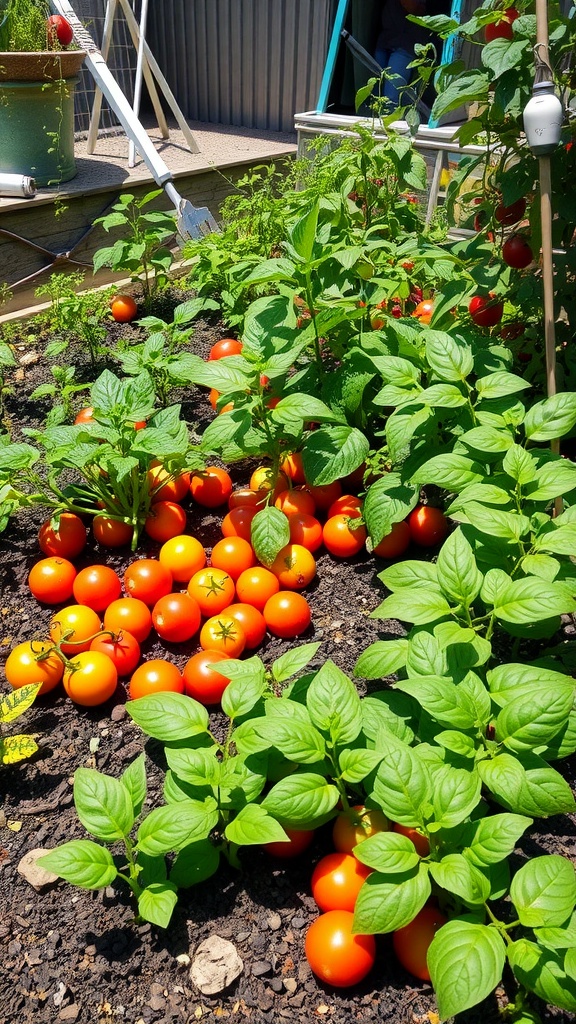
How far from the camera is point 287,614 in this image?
1.88 m

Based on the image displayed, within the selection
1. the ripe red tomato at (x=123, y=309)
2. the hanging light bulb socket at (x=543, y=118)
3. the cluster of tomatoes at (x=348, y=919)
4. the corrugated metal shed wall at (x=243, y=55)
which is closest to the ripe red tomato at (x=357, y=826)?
the cluster of tomatoes at (x=348, y=919)

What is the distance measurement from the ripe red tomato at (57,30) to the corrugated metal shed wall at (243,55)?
8.47 ft

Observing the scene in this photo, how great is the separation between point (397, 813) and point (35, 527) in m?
1.61

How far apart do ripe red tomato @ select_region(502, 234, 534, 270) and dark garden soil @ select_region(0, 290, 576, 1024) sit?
122 centimetres

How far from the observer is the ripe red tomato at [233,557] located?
6.60 ft

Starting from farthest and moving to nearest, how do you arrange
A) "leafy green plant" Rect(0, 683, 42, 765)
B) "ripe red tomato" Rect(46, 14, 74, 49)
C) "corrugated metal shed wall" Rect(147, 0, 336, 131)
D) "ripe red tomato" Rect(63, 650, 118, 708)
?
"corrugated metal shed wall" Rect(147, 0, 336, 131) → "ripe red tomato" Rect(46, 14, 74, 49) → "ripe red tomato" Rect(63, 650, 118, 708) → "leafy green plant" Rect(0, 683, 42, 765)

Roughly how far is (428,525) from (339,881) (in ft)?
3.36

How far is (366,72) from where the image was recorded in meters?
5.09

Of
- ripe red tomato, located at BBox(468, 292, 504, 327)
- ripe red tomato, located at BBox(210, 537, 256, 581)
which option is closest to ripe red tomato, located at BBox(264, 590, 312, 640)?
ripe red tomato, located at BBox(210, 537, 256, 581)

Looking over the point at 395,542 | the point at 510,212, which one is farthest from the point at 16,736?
the point at 510,212

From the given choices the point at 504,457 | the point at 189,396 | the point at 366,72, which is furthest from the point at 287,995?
the point at 366,72

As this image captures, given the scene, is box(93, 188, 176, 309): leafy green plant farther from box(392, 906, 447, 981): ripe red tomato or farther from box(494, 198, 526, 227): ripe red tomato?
box(392, 906, 447, 981): ripe red tomato

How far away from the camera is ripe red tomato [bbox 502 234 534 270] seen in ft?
6.60

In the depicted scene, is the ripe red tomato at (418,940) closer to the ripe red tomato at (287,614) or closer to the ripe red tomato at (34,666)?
the ripe red tomato at (287,614)
